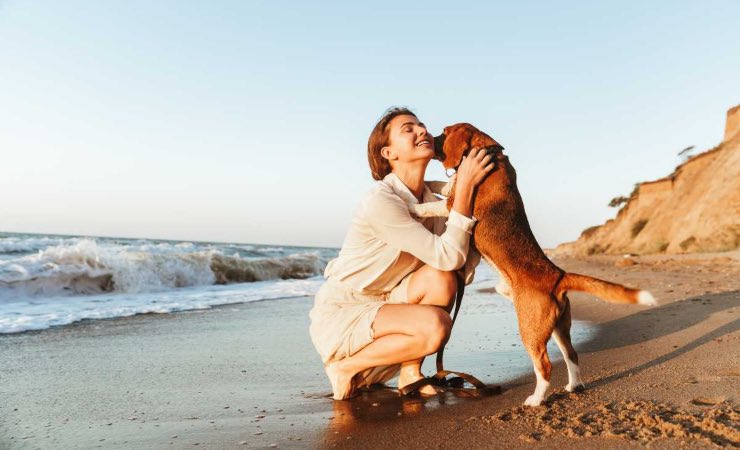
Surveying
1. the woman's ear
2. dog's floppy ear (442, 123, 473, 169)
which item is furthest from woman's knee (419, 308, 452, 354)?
the woman's ear

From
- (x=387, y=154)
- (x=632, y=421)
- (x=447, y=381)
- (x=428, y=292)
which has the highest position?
(x=387, y=154)

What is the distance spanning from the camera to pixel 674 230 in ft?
62.0

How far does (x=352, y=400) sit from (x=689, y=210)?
62.5 feet

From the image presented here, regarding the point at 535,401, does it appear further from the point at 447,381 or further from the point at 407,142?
the point at 407,142

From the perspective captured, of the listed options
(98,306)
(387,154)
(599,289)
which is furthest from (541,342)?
(98,306)

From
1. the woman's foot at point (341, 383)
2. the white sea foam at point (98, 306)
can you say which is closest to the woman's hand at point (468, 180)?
the woman's foot at point (341, 383)

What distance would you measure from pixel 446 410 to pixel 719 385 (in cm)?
147

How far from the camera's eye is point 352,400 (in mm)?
3344

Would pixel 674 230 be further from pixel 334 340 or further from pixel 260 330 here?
pixel 334 340

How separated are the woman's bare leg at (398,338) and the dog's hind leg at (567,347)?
0.61 m

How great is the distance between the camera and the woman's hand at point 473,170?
A: 10.4 feet

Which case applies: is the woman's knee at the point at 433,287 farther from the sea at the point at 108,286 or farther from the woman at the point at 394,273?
the sea at the point at 108,286

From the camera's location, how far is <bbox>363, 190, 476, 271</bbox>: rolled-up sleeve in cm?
313

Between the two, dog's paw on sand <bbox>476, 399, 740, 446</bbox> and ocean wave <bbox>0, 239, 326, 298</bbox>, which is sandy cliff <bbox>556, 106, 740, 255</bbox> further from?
dog's paw on sand <bbox>476, 399, 740, 446</bbox>
